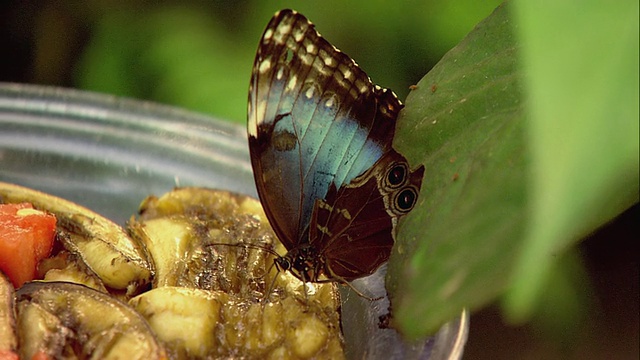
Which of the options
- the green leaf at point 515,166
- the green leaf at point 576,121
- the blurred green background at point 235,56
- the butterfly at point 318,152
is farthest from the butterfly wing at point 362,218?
the blurred green background at point 235,56

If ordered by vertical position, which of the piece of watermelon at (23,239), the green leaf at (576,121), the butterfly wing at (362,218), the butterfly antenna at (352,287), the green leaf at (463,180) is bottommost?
the piece of watermelon at (23,239)

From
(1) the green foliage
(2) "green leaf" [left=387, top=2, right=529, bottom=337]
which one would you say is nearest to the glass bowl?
(1) the green foliage

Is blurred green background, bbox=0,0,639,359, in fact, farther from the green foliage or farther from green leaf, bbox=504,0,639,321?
green leaf, bbox=504,0,639,321

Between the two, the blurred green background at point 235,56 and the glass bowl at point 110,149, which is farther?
the blurred green background at point 235,56

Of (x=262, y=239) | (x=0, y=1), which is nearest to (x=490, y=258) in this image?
(x=262, y=239)

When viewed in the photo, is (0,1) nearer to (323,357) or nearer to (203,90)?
(203,90)

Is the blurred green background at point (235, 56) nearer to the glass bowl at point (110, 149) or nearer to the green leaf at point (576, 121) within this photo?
the glass bowl at point (110, 149)
